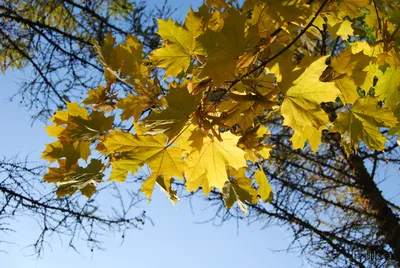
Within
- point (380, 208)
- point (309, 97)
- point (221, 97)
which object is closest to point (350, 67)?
point (309, 97)

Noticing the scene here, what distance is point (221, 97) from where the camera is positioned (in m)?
0.73

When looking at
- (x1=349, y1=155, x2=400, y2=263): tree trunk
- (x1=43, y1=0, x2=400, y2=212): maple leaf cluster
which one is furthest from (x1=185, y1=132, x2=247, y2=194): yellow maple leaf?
(x1=349, y1=155, x2=400, y2=263): tree trunk

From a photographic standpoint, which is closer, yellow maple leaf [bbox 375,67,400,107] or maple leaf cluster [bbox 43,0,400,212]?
maple leaf cluster [bbox 43,0,400,212]

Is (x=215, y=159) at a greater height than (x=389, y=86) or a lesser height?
lesser

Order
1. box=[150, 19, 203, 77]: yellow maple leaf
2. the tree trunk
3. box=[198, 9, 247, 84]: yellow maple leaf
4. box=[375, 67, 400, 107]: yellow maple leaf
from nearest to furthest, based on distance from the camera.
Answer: box=[198, 9, 247, 84]: yellow maple leaf, box=[150, 19, 203, 77]: yellow maple leaf, box=[375, 67, 400, 107]: yellow maple leaf, the tree trunk

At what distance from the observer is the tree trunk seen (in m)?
3.03

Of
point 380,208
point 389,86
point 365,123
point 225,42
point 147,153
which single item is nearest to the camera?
point 225,42

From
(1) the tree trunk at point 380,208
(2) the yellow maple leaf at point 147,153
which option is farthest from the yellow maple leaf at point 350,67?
(1) the tree trunk at point 380,208

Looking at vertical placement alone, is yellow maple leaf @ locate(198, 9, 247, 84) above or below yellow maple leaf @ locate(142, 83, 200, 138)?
above

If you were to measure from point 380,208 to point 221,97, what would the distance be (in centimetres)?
303

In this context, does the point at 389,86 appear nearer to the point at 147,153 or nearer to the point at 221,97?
the point at 221,97

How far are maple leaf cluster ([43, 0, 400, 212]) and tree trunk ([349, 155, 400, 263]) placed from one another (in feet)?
7.85

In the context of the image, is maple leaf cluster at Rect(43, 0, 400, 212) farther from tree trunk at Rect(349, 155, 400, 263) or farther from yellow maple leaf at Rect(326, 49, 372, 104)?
tree trunk at Rect(349, 155, 400, 263)

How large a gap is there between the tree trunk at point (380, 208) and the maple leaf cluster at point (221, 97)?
2.39m
